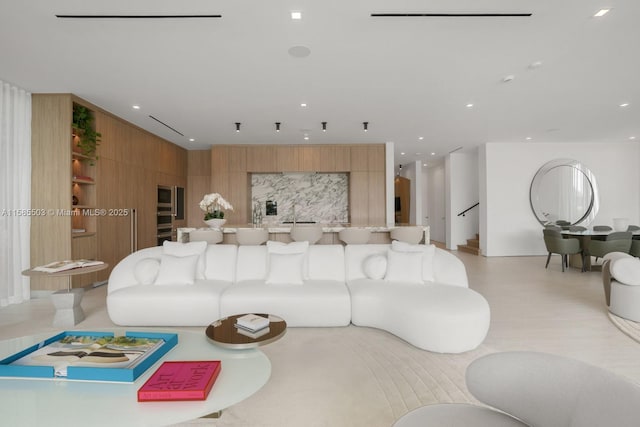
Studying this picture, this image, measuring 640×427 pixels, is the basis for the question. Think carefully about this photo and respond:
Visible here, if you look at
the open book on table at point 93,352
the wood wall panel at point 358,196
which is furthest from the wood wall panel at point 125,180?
the wood wall panel at point 358,196

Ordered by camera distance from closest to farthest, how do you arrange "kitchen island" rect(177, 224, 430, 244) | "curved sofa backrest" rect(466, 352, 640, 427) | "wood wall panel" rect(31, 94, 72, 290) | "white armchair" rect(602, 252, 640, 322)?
"curved sofa backrest" rect(466, 352, 640, 427) < "white armchair" rect(602, 252, 640, 322) < "wood wall panel" rect(31, 94, 72, 290) < "kitchen island" rect(177, 224, 430, 244)

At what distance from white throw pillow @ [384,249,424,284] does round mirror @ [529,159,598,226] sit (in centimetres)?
657

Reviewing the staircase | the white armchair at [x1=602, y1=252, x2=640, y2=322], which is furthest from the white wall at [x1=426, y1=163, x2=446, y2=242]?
the white armchair at [x1=602, y1=252, x2=640, y2=322]

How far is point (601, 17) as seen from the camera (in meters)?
2.92

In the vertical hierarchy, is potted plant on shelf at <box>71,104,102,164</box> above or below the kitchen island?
above

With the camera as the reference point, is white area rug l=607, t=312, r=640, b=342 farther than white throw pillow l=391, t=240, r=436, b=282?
No

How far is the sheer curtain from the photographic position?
14.4 ft

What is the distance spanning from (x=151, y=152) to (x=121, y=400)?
6668mm

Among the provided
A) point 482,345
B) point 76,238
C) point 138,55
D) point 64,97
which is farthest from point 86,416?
point 64,97

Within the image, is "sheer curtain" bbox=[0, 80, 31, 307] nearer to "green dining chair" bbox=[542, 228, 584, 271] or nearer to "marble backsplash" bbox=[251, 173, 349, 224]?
"marble backsplash" bbox=[251, 173, 349, 224]

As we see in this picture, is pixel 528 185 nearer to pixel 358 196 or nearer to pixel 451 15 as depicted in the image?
pixel 358 196

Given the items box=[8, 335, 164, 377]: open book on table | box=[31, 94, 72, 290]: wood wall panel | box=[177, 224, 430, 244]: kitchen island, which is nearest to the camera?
box=[8, 335, 164, 377]: open book on table

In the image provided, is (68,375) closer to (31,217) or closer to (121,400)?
(121,400)

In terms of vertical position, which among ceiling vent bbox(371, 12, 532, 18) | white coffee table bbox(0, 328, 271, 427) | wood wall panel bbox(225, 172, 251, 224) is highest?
ceiling vent bbox(371, 12, 532, 18)
